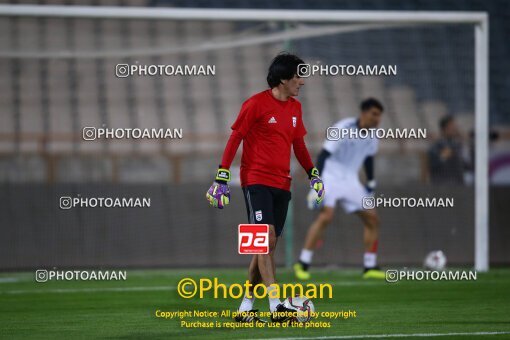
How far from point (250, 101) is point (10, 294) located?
4.35 m

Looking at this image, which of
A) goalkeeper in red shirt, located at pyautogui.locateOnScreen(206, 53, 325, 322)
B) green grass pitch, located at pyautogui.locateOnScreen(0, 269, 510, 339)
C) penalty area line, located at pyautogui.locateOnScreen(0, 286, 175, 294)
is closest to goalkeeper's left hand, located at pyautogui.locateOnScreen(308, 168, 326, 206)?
goalkeeper in red shirt, located at pyautogui.locateOnScreen(206, 53, 325, 322)

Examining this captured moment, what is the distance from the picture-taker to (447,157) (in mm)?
15266

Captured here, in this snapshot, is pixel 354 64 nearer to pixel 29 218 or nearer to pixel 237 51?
pixel 237 51

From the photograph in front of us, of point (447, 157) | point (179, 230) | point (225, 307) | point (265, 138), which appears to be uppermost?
point (447, 157)

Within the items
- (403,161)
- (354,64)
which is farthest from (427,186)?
(354,64)

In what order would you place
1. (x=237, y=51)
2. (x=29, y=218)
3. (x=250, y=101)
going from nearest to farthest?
(x=250, y=101) < (x=29, y=218) < (x=237, y=51)

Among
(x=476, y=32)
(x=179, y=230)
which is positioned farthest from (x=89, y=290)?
(x=476, y=32)

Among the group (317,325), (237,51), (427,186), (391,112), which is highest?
(237,51)

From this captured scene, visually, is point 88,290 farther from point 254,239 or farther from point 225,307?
point 254,239

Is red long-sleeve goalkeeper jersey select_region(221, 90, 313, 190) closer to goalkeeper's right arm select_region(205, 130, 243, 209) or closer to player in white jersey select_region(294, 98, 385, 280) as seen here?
goalkeeper's right arm select_region(205, 130, 243, 209)

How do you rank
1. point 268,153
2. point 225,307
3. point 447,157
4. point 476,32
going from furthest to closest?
point 447,157 < point 476,32 < point 225,307 < point 268,153

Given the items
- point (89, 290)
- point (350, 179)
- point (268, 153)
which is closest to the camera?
point (268, 153)

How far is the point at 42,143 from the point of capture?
15.0 meters

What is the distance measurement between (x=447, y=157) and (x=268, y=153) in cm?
723
